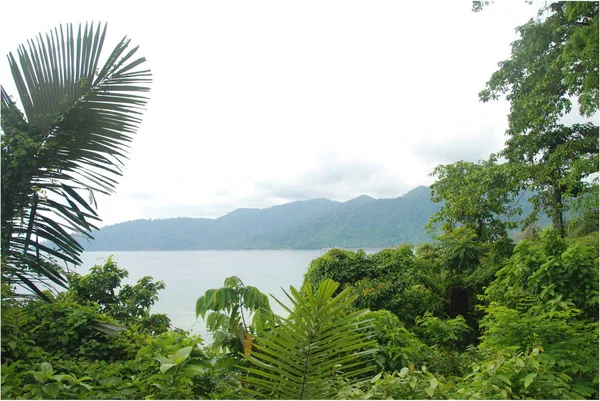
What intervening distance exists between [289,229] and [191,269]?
2046 millimetres

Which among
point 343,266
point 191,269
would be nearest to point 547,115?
point 343,266

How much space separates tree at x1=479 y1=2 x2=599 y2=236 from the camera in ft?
13.2

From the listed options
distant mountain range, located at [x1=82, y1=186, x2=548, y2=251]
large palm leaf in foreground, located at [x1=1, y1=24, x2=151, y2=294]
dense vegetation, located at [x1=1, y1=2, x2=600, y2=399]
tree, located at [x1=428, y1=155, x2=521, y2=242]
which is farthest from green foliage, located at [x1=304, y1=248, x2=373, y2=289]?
large palm leaf in foreground, located at [x1=1, y1=24, x2=151, y2=294]

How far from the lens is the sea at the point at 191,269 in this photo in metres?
3.38

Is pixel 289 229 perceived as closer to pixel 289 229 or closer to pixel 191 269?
pixel 289 229

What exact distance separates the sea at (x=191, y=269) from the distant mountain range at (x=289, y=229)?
34 centimetres

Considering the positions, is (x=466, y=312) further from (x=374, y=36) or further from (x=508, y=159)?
(x=374, y=36)

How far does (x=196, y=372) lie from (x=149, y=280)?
259 centimetres

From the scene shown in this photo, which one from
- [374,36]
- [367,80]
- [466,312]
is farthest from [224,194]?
[466,312]

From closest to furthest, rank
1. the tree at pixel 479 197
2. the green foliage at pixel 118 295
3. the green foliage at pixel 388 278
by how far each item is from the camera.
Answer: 1. the green foliage at pixel 118 295
2. the green foliage at pixel 388 278
3. the tree at pixel 479 197

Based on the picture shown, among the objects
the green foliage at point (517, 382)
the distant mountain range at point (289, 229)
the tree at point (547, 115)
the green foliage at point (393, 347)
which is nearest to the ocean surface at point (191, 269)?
the distant mountain range at point (289, 229)

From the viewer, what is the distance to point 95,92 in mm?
1841

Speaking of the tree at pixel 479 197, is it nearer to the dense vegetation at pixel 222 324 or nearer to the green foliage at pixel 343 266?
the green foliage at pixel 343 266

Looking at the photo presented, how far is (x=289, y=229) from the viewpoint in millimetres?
5785
